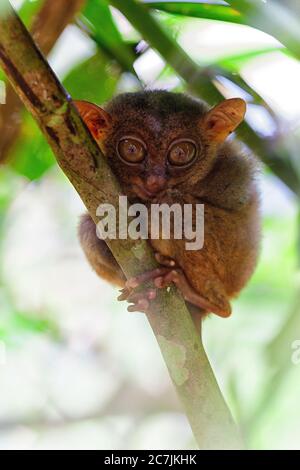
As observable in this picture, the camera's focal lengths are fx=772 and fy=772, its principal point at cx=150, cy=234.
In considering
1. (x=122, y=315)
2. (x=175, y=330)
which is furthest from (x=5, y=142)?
(x=122, y=315)

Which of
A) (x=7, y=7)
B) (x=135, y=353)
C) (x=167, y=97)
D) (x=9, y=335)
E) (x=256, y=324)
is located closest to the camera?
(x=7, y=7)

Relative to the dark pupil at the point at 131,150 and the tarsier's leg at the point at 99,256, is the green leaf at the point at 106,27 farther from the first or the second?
the tarsier's leg at the point at 99,256

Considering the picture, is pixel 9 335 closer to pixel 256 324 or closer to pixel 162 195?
pixel 162 195

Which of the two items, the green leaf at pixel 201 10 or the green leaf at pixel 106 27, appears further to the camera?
the green leaf at pixel 106 27

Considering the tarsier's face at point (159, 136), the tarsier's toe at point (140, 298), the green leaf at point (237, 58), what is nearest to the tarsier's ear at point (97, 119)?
the tarsier's face at point (159, 136)

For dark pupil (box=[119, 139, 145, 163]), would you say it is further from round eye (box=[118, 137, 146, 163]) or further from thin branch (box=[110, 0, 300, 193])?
thin branch (box=[110, 0, 300, 193])

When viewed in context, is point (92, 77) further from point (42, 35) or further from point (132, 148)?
point (132, 148)

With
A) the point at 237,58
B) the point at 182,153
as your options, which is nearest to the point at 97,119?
the point at 182,153
